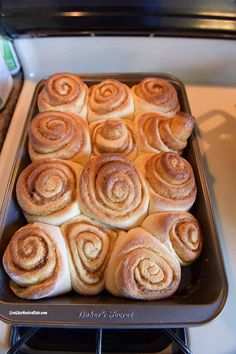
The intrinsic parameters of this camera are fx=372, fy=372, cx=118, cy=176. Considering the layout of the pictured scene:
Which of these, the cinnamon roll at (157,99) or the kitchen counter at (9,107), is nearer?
the cinnamon roll at (157,99)

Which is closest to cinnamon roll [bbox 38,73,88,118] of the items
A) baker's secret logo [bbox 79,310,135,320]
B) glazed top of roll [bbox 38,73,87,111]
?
glazed top of roll [bbox 38,73,87,111]

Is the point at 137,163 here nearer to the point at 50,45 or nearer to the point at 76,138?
the point at 76,138

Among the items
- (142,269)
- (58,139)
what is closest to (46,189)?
(58,139)

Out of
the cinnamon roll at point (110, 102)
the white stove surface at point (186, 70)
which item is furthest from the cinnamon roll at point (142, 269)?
the cinnamon roll at point (110, 102)

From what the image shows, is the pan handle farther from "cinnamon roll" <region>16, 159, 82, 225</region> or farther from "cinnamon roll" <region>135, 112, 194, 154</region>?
"cinnamon roll" <region>135, 112, 194, 154</region>

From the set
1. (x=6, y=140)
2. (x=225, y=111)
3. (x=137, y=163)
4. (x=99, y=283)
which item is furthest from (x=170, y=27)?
(x=99, y=283)

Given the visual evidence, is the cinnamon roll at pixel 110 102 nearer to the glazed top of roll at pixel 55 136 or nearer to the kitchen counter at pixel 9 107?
the glazed top of roll at pixel 55 136
